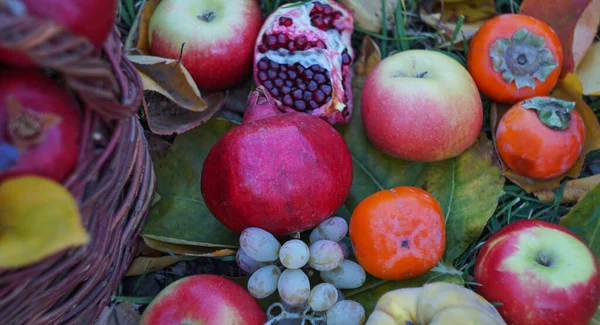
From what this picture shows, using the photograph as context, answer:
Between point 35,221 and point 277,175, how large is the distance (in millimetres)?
454

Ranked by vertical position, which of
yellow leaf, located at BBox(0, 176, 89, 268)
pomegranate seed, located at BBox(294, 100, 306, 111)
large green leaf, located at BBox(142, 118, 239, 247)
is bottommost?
large green leaf, located at BBox(142, 118, 239, 247)

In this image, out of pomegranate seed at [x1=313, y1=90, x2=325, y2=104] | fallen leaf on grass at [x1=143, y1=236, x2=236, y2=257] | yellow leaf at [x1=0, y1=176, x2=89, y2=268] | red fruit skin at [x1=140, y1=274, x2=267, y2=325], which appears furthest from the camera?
pomegranate seed at [x1=313, y1=90, x2=325, y2=104]

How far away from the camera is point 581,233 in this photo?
3.73 feet

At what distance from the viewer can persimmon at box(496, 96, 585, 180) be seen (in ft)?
3.71

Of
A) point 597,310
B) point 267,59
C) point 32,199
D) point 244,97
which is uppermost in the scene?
point 32,199

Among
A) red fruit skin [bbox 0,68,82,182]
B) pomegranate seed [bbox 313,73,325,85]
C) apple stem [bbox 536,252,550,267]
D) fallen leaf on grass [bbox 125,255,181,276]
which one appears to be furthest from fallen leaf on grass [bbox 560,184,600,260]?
red fruit skin [bbox 0,68,82,182]

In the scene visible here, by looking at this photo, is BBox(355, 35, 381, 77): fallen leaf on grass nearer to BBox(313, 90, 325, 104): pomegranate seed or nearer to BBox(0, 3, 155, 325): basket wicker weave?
BBox(313, 90, 325, 104): pomegranate seed

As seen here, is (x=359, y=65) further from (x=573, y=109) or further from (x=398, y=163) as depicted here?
(x=573, y=109)

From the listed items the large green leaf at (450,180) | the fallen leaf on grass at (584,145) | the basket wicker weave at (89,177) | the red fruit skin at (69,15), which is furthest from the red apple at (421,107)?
the red fruit skin at (69,15)

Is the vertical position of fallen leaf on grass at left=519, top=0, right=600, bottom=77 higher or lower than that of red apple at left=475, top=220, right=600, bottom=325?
higher

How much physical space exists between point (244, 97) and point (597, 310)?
2.90ft

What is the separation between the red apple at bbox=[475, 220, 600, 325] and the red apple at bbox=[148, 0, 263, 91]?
69 centimetres

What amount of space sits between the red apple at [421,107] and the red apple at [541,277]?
0.76 feet

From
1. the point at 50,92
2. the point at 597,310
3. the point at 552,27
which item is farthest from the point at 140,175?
the point at 552,27
